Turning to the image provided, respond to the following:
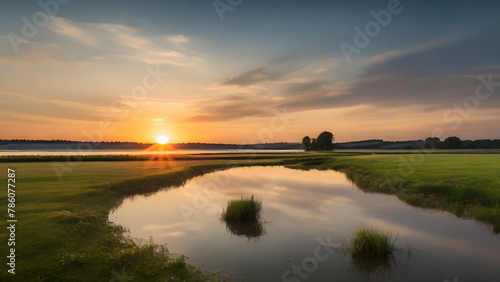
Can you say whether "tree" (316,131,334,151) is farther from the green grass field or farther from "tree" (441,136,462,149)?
the green grass field

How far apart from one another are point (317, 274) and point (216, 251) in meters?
5.16

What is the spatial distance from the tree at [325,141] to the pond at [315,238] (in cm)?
17068

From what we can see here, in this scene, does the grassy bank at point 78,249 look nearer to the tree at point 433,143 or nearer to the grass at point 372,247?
the grass at point 372,247

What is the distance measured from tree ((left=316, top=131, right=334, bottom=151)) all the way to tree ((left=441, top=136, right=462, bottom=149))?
64363 millimetres

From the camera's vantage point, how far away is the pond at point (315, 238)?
1171 centimetres

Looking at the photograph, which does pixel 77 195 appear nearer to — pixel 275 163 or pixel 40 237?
pixel 40 237

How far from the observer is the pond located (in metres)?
11.7

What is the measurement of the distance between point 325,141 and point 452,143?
72.3 meters

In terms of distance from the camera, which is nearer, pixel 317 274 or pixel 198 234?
pixel 317 274

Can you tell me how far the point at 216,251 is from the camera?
46.2 feet

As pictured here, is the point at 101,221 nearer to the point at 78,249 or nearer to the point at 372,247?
the point at 78,249

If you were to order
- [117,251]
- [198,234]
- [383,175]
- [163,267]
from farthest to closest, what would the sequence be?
[383,175]
[198,234]
[117,251]
[163,267]

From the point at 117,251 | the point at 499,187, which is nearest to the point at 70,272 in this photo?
the point at 117,251

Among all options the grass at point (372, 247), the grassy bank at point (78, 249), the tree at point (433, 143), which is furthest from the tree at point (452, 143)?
the grassy bank at point (78, 249)
